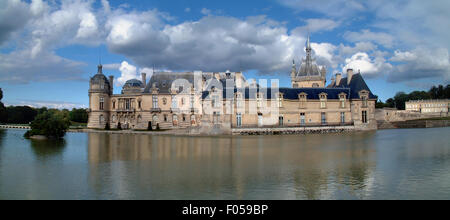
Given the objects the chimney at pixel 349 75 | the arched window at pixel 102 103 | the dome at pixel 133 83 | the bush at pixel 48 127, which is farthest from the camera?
the dome at pixel 133 83

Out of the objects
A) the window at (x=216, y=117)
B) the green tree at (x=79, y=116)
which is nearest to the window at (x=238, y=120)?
the window at (x=216, y=117)

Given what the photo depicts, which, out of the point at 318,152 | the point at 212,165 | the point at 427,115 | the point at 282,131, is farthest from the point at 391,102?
the point at 212,165

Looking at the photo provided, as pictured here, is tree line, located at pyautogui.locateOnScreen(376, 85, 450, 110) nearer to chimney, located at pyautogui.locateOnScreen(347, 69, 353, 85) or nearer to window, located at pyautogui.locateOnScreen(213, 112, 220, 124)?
chimney, located at pyautogui.locateOnScreen(347, 69, 353, 85)

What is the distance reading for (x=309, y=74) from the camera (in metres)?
53.4

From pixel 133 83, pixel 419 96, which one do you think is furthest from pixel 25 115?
pixel 419 96

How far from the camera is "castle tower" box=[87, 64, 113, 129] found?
46406 mm

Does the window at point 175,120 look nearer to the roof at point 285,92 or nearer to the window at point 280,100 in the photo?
the roof at point 285,92

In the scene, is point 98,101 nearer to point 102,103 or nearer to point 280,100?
point 102,103

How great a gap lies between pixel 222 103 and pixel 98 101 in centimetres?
2071

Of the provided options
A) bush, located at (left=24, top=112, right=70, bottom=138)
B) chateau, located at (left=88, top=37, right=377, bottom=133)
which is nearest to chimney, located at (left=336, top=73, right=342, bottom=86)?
chateau, located at (left=88, top=37, right=377, bottom=133)

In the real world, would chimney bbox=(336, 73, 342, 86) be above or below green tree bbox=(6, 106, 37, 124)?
above

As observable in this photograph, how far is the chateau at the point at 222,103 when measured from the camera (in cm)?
3719

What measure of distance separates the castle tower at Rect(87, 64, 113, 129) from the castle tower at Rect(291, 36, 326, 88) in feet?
103
